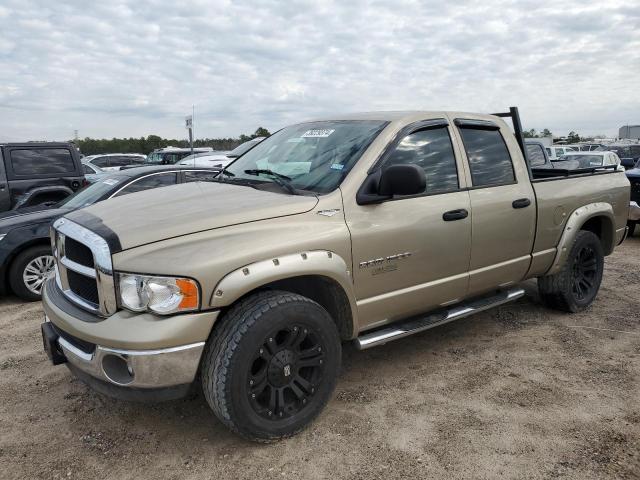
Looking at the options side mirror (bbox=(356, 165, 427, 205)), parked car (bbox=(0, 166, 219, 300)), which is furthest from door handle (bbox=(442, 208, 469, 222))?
parked car (bbox=(0, 166, 219, 300))

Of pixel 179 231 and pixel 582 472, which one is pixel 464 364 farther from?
pixel 179 231

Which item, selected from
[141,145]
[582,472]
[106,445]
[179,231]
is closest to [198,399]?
[106,445]

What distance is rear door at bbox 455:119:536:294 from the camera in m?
3.82

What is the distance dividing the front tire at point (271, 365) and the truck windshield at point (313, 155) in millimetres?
830

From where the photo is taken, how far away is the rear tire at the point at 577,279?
15.6 feet

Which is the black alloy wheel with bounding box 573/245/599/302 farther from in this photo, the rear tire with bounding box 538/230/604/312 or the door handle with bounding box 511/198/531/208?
the door handle with bounding box 511/198/531/208

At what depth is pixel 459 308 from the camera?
389 cm

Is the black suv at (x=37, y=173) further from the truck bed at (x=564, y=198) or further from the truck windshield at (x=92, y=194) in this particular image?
the truck bed at (x=564, y=198)

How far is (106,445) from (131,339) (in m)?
0.88

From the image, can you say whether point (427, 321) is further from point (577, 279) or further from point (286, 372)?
point (577, 279)

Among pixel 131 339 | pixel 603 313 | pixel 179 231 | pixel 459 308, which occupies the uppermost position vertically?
pixel 179 231

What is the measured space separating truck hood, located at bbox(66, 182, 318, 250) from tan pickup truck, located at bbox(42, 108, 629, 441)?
0.04ft

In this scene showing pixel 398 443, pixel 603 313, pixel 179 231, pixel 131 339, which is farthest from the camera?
pixel 603 313

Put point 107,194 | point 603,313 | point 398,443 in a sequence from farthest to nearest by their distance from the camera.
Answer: point 107,194 < point 603,313 < point 398,443
